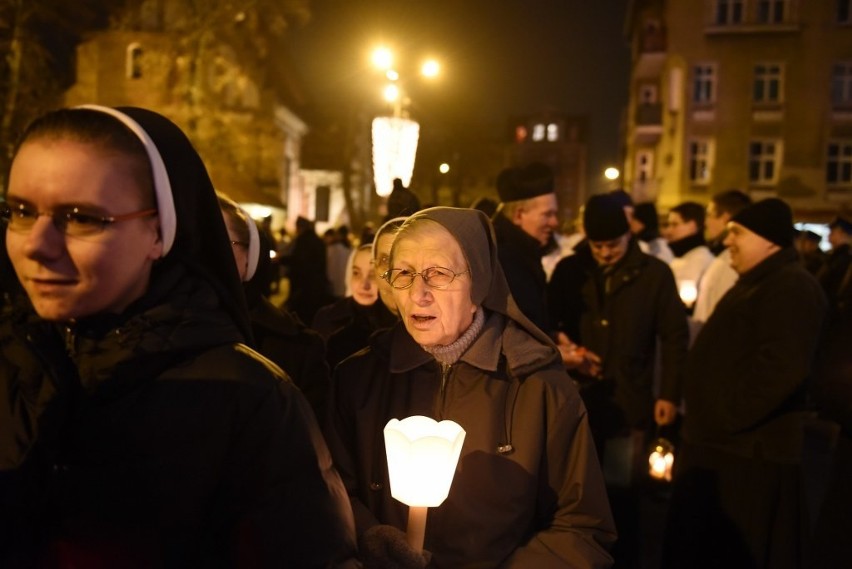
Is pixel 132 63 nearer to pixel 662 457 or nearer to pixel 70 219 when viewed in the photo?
pixel 662 457

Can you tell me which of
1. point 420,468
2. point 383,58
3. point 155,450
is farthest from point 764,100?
point 155,450

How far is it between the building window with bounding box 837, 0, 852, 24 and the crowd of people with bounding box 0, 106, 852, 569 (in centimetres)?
3666

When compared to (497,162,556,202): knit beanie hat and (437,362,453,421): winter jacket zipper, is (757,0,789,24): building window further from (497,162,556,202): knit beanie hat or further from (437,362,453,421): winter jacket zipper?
(437,362,453,421): winter jacket zipper

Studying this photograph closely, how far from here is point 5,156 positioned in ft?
53.2

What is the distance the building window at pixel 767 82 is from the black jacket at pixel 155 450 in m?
39.4

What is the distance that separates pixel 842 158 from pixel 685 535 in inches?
1423

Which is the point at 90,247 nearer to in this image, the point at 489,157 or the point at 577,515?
the point at 577,515

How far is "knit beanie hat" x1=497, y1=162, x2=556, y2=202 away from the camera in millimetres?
5051

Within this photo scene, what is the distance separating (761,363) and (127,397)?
158 inches

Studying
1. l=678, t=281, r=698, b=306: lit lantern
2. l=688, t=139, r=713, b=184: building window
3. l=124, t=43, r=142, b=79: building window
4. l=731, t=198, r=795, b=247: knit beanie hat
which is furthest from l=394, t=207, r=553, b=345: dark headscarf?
l=688, t=139, r=713, b=184: building window

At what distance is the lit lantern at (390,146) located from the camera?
36.7ft

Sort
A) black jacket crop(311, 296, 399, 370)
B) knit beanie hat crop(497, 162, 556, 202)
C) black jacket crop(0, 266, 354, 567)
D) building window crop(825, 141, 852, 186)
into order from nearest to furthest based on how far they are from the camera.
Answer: black jacket crop(0, 266, 354, 567) < black jacket crop(311, 296, 399, 370) < knit beanie hat crop(497, 162, 556, 202) < building window crop(825, 141, 852, 186)

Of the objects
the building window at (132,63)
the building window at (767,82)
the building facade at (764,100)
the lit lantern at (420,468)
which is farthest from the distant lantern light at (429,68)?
the building window at (767,82)

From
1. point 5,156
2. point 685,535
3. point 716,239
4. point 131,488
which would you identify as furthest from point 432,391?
point 5,156
